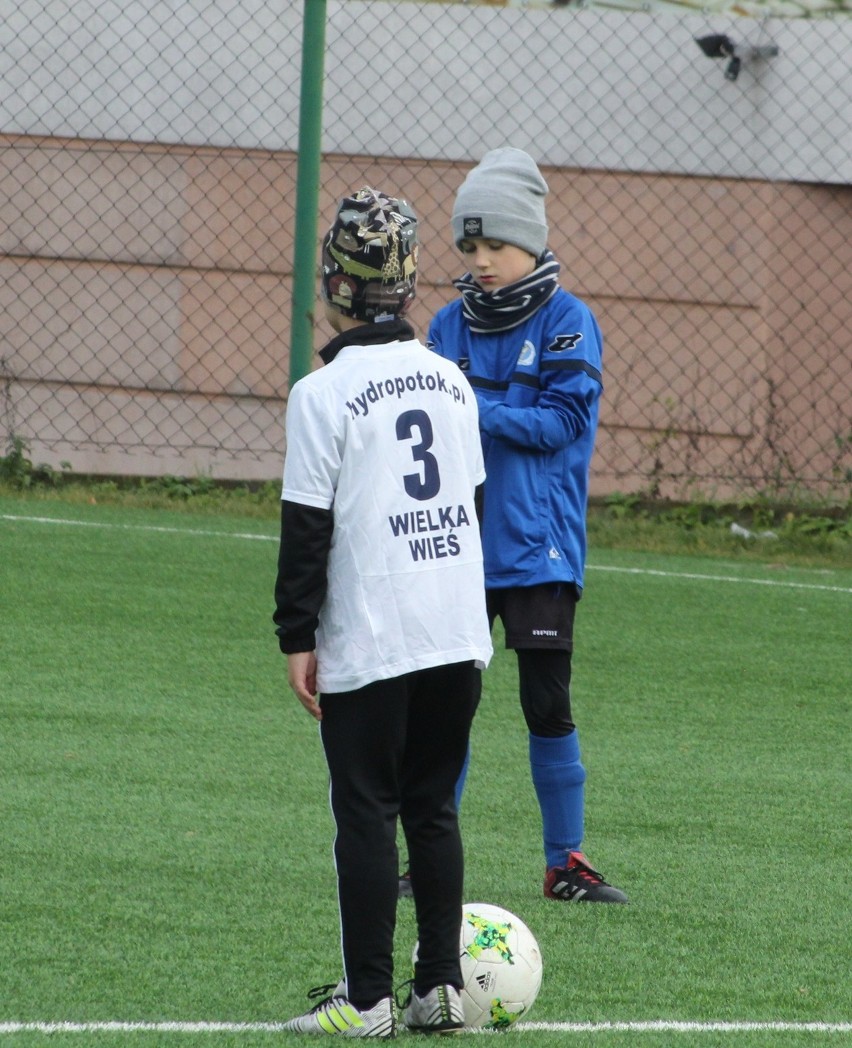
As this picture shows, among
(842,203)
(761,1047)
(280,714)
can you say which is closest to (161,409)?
(842,203)

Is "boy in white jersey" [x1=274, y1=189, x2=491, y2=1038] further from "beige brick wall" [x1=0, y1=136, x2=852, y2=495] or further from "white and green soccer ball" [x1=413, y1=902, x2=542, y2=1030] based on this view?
"beige brick wall" [x1=0, y1=136, x2=852, y2=495]

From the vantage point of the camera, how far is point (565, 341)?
414 centimetres

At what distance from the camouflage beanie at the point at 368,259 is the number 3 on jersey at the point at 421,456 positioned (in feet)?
0.66

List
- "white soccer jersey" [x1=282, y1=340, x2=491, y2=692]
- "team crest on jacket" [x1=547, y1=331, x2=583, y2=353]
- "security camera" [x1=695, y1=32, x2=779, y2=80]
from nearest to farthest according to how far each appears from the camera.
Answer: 1. "white soccer jersey" [x1=282, y1=340, x2=491, y2=692]
2. "team crest on jacket" [x1=547, y1=331, x2=583, y2=353]
3. "security camera" [x1=695, y1=32, x2=779, y2=80]

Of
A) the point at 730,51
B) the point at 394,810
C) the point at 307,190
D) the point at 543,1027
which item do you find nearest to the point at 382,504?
the point at 394,810

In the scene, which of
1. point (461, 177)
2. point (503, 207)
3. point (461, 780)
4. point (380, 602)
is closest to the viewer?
point (380, 602)

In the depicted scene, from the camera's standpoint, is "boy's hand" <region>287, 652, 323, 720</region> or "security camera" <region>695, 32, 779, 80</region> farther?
"security camera" <region>695, 32, 779, 80</region>

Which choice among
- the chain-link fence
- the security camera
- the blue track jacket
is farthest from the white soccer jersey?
the security camera

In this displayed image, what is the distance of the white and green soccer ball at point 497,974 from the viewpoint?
10.5ft

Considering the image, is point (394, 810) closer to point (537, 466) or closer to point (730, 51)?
point (537, 466)

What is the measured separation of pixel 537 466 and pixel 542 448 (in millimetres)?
74

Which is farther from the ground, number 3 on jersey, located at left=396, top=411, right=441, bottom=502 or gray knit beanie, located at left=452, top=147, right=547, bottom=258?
gray knit beanie, located at left=452, top=147, right=547, bottom=258

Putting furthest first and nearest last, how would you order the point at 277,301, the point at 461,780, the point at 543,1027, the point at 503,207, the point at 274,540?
the point at 277,301, the point at 274,540, the point at 503,207, the point at 461,780, the point at 543,1027

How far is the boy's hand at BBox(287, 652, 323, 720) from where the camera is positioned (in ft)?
10.1
